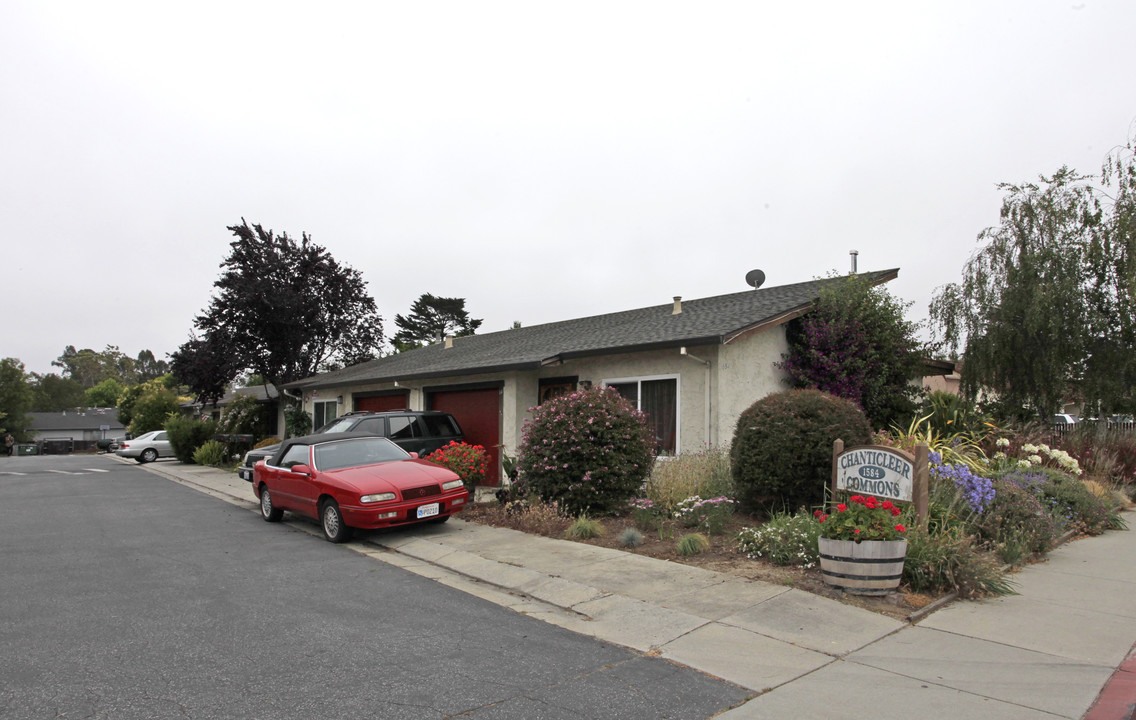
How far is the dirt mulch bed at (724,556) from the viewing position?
5.96 meters

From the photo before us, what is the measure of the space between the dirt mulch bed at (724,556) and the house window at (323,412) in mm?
13017

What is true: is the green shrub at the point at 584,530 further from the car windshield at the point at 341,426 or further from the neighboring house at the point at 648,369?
the car windshield at the point at 341,426

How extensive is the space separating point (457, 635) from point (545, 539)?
3.53 m

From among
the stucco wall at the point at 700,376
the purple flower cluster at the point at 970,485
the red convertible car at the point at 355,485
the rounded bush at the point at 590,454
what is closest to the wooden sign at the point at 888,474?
the purple flower cluster at the point at 970,485

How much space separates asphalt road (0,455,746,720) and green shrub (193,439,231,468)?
55.4ft

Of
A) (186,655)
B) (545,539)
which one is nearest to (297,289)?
(545,539)

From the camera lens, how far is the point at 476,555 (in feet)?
26.5

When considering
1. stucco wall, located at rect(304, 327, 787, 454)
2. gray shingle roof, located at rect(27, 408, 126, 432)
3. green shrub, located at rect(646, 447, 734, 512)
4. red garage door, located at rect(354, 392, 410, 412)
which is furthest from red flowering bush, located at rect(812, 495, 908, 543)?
gray shingle roof, located at rect(27, 408, 126, 432)

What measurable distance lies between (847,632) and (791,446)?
11.2 ft

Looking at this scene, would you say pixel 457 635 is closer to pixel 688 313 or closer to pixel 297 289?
pixel 688 313

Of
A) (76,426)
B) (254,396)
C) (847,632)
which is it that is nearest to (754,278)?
(847,632)

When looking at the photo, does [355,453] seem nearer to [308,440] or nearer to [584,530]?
[308,440]

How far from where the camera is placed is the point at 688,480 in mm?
9672

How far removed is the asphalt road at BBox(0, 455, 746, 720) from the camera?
Answer: 401 cm
